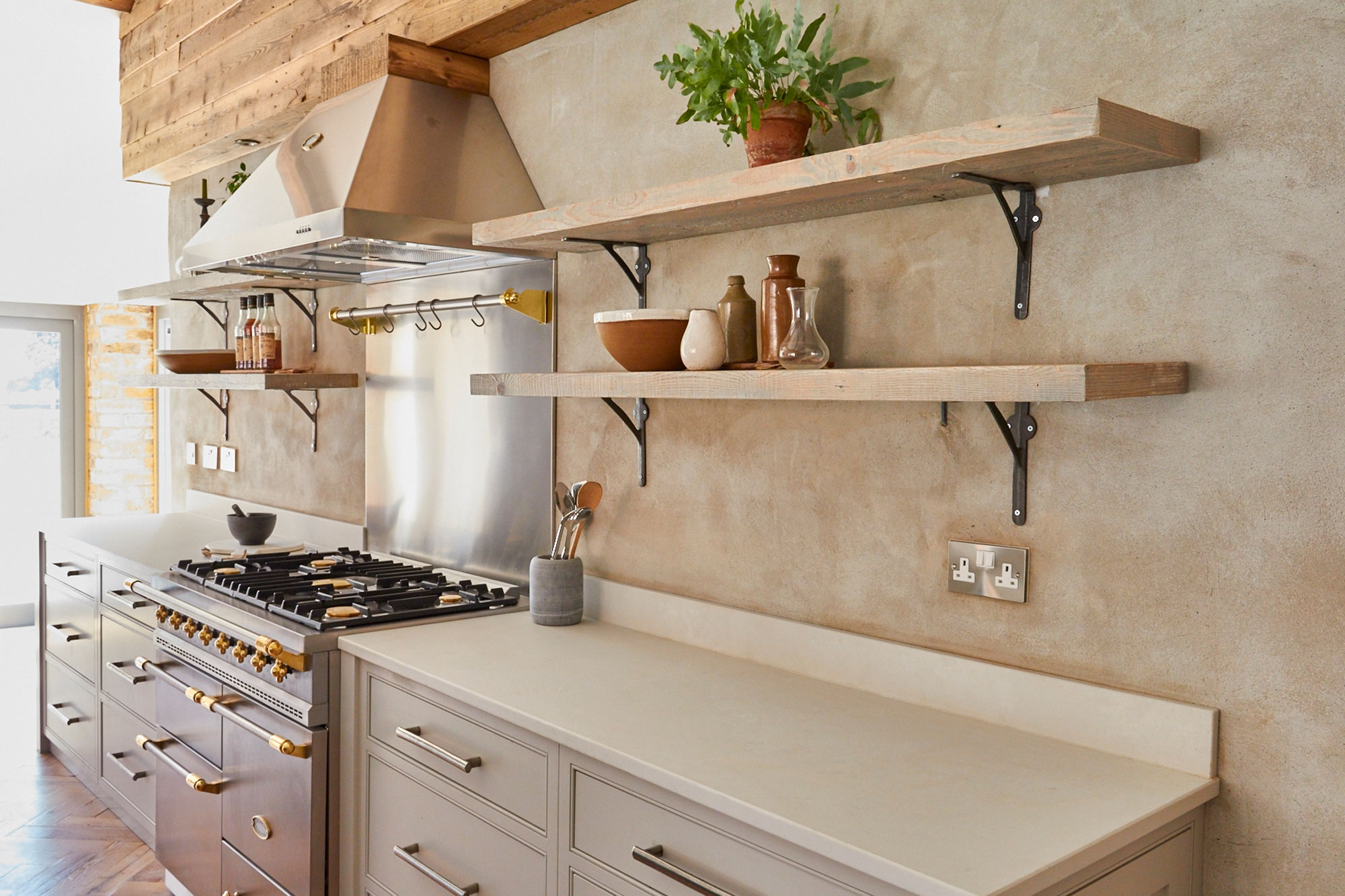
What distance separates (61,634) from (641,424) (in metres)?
2.73

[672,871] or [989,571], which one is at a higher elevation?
[989,571]

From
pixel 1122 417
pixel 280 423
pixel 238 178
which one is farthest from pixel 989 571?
pixel 238 178

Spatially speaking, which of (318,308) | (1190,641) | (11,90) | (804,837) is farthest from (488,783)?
(11,90)

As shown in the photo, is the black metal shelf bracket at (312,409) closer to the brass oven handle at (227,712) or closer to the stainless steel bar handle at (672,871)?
the brass oven handle at (227,712)

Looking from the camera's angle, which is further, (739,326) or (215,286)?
(215,286)

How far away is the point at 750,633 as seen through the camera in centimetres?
212

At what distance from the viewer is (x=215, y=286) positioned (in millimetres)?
3445

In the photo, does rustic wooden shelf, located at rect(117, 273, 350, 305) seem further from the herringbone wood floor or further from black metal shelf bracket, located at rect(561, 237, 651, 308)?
the herringbone wood floor

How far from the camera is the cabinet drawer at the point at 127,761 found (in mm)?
3191

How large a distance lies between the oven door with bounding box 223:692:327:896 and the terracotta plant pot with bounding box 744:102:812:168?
4.98 ft

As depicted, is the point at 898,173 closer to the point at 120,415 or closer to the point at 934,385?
the point at 934,385

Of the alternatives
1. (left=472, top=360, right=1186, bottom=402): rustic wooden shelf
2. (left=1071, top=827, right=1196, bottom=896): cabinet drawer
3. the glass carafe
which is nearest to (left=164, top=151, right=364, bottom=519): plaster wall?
(left=472, top=360, right=1186, bottom=402): rustic wooden shelf

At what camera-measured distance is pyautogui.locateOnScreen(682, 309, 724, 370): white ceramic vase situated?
193cm

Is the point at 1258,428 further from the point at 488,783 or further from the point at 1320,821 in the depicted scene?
the point at 488,783
